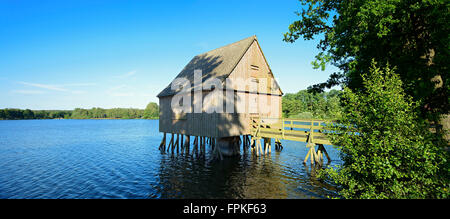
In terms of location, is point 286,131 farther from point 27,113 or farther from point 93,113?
point 27,113

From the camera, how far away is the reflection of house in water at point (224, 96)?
57.4 ft

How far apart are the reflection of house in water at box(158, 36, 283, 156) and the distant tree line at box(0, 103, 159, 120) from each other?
123m

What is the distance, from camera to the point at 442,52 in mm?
9078

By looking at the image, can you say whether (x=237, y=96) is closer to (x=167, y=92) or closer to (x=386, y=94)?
(x=167, y=92)

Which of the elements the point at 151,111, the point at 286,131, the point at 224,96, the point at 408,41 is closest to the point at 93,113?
the point at 151,111

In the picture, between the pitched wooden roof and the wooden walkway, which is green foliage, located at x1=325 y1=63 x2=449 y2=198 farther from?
the pitched wooden roof

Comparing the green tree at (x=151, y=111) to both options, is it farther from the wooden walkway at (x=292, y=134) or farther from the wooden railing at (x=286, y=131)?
the wooden railing at (x=286, y=131)

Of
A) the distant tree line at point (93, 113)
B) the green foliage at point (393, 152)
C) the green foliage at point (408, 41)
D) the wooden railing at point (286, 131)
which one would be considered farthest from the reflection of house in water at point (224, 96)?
the distant tree line at point (93, 113)

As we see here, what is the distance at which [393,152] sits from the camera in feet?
20.0

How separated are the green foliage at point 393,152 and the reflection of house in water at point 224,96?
1156 centimetres

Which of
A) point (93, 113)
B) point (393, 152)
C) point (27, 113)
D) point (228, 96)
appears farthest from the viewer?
point (93, 113)

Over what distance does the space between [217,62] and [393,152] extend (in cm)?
1682
